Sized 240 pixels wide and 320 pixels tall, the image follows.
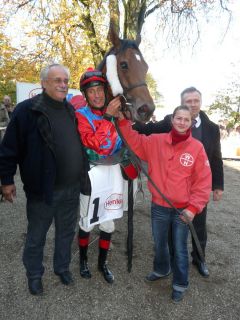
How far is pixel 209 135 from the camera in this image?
3.06 metres

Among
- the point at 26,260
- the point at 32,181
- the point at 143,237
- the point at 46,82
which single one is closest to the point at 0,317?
the point at 26,260

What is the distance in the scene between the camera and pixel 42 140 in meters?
2.39

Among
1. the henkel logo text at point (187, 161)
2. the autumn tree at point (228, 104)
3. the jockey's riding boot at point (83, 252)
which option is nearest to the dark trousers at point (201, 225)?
the henkel logo text at point (187, 161)

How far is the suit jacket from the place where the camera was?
120 inches

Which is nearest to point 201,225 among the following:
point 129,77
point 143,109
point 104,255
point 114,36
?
point 104,255

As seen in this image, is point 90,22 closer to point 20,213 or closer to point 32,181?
point 20,213

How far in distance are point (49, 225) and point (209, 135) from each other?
5.91 ft

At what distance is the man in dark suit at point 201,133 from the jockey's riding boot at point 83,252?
1.18m

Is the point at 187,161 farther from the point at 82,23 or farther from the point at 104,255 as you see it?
the point at 82,23

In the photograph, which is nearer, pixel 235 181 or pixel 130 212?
pixel 130 212

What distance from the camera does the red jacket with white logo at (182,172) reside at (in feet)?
8.21

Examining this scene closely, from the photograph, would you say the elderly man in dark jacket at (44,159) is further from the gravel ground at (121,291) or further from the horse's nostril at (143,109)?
the horse's nostril at (143,109)

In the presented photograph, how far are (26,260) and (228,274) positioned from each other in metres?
2.13

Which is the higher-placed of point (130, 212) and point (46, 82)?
point (46, 82)
